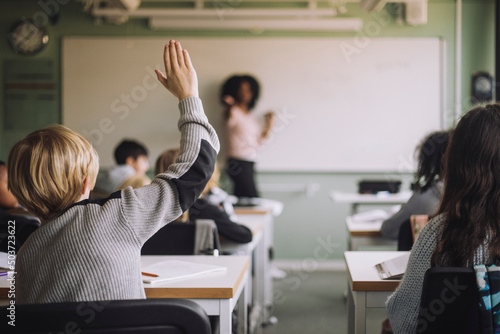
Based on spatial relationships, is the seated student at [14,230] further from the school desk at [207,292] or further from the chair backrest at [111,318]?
the chair backrest at [111,318]

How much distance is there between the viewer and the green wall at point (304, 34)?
16.8ft

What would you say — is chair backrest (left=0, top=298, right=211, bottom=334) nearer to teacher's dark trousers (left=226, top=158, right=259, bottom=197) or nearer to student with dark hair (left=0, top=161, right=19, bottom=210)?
student with dark hair (left=0, top=161, right=19, bottom=210)

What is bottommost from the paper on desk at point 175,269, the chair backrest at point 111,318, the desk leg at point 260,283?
the desk leg at point 260,283

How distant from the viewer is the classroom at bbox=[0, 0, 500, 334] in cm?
510

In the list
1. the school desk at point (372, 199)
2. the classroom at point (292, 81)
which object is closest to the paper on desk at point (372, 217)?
the school desk at point (372, 199)

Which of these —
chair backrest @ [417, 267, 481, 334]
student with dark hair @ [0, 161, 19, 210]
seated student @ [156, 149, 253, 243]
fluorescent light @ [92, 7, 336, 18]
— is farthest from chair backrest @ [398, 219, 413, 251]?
fluorescent light @ [92, 7, 336, 18]

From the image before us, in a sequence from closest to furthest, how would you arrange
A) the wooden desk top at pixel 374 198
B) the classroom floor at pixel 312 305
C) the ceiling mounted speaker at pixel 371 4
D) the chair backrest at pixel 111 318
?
the chair backrest at pixel 111 318
the classroom floor at pixel 312 305
the wooden desk top at pixel 374 198
the ceiling mounted speaker at pixel 371 4

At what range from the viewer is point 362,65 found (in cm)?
512

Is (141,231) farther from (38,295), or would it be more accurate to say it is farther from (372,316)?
(372,316)

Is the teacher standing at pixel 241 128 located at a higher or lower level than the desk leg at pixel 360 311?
higher

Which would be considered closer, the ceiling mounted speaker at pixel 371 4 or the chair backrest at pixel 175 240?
the chair backrest at pixel 175 240

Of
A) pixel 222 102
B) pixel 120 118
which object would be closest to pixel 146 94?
pixel 120 118

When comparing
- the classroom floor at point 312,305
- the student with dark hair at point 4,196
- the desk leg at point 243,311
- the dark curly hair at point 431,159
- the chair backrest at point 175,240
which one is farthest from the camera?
the classroom floor at point 312,305

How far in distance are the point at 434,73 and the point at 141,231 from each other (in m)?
4.55
